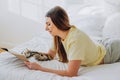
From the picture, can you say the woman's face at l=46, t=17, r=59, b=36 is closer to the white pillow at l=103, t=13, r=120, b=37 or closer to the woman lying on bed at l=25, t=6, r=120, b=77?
the woman lying on bed at l=25, t=6, r=120, b=77

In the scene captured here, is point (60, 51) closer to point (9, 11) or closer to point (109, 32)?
point (109, 32)

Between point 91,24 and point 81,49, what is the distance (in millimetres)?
747

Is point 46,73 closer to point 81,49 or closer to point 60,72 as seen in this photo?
point 60,72

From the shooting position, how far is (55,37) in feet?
6.32

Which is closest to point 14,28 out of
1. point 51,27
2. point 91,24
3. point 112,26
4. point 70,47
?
point 91,24

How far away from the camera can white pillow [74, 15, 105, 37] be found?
2398mm

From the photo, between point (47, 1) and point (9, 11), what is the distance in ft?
1.99

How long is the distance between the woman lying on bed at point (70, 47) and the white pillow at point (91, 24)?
1.34ft

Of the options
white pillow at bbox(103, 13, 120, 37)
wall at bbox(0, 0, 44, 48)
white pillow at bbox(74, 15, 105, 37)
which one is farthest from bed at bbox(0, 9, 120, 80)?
wall at bbox(0, 0, 44, 48)

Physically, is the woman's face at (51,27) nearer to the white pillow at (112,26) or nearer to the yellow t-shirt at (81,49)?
the yellow t-shirt at (81,49)

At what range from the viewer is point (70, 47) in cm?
174

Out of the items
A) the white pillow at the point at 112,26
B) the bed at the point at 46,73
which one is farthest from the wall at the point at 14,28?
the bed at the point at 46,73

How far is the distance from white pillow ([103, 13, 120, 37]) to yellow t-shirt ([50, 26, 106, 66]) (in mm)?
387

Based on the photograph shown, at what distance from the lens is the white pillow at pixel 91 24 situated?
240 cm
